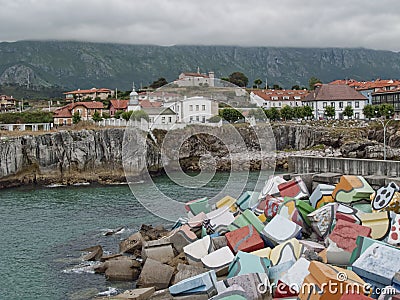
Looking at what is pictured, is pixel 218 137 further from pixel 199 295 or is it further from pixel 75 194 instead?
pixel 199 295

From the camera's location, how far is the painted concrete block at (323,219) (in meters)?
17.0

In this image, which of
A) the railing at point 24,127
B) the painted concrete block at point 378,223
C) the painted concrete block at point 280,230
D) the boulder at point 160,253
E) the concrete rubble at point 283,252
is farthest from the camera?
the railing at point 24,127

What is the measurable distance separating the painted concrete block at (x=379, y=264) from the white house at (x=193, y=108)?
2744 cm

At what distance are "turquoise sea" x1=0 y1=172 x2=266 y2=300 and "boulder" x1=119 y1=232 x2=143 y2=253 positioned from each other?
658mm

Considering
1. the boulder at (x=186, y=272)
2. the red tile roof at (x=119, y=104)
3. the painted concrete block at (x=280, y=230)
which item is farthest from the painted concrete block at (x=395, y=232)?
the red tile roof at (x=119, y=104)

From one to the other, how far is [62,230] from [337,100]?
220 feet

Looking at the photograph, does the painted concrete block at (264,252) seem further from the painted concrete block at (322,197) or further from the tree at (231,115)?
the tree at (231,115)

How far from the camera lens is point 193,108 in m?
47.3

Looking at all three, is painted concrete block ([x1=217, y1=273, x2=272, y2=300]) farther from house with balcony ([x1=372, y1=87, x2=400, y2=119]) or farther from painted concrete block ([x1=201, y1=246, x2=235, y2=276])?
house with balcony ([x1=372, y1=87, x2=400, y2=119])

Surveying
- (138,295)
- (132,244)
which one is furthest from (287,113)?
(138,295)

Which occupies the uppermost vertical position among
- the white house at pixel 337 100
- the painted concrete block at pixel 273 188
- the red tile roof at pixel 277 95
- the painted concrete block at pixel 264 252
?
the red tile roof at pixel 277 95

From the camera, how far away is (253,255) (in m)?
15.1

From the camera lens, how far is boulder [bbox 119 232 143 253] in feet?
69.5

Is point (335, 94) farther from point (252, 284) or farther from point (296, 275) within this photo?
point (252, 284)
